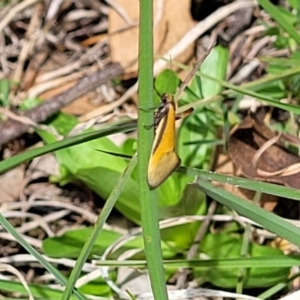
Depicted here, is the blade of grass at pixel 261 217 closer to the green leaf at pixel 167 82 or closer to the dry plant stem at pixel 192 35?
the green leaf at pixel 167 82

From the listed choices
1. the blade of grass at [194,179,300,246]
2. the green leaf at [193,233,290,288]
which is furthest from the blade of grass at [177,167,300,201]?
the green leaf at [193,233,290,288]

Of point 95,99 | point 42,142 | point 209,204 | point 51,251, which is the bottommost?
point 51,251

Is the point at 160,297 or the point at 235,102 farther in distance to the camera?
the point at 235,102

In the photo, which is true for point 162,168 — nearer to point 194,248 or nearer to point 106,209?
point 106,209

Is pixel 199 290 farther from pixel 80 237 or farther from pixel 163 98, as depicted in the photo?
pixel 163 98

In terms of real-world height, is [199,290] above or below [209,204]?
below

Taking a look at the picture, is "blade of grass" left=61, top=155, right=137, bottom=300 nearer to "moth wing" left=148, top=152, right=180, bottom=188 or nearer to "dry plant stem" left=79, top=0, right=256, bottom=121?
"moth wing" left=148, top=152, right=180, bottom=188

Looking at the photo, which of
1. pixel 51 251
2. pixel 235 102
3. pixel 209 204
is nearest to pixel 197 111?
pixel 235 102
